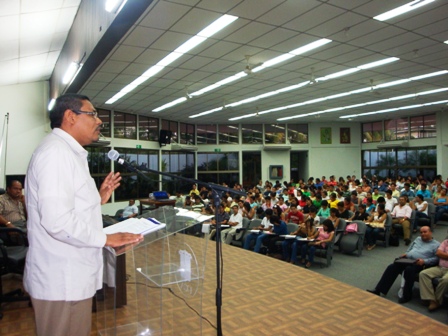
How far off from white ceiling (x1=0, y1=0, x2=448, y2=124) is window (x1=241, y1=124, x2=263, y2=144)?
700 cm

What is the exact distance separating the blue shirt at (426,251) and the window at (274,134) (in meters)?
14.7

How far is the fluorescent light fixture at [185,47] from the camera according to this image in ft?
19.0

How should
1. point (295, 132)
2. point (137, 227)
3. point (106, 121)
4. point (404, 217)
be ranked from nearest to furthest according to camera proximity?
1. point (137, 227)
2. point (404, 217)
3. point (106, 121)
4. point (295, 132)

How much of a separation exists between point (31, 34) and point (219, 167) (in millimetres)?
13002

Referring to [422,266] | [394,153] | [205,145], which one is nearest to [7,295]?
[422,266]

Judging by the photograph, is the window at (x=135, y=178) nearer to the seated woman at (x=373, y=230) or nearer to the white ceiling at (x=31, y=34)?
the white ceiling at (x=31, y=34)

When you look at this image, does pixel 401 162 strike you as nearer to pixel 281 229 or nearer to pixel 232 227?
pixel 232 227

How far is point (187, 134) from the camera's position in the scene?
17953 millimetres

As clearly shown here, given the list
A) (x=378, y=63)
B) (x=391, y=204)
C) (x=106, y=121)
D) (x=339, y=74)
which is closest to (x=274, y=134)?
(x=106, y=121)

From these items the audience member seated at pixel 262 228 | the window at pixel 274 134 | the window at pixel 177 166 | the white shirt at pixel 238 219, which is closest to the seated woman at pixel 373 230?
the audience member seated at pixel 262 228

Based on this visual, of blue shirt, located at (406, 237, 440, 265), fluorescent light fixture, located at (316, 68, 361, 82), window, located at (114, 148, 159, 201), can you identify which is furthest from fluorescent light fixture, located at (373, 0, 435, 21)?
window, located at (114, 148, 159, 201)

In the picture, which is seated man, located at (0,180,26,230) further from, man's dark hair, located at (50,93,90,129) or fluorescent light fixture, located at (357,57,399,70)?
fluorescent light fixture, located at (357,57,399,70)

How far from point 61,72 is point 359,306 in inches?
334

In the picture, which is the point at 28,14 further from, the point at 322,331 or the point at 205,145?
the point at 205,145
